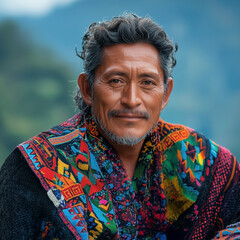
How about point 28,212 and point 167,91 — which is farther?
point 167,91

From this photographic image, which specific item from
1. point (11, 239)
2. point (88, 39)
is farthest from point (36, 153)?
point (88, 39)

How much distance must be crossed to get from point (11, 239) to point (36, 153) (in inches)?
17.6

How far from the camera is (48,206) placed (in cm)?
208

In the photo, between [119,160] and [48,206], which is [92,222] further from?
[119,160]

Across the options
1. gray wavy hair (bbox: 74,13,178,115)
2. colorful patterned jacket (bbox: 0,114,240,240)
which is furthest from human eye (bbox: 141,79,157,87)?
colorful patterned jacket (bbox: 0,114,240,240)

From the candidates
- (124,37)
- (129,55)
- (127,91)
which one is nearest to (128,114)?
(127,91)

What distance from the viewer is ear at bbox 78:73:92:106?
2.51 meters

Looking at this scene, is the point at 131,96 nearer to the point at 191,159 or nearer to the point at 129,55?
the point at 129,55

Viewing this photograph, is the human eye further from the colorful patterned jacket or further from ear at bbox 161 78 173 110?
the colorful patterned jacket

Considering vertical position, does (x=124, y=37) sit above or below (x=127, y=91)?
above

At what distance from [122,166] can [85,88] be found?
1.73 feet

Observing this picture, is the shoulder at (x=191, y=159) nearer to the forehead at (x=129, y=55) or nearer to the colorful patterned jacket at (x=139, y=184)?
the colorful patterned jacket at (x=139, y=184)

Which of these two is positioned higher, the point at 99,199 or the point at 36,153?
the point at 36,153

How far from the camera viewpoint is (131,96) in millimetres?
2260
